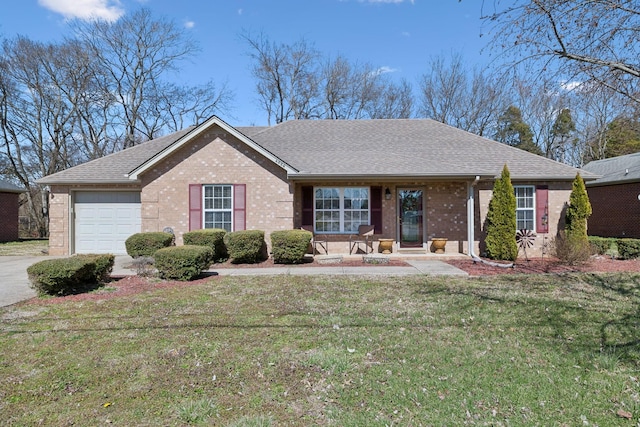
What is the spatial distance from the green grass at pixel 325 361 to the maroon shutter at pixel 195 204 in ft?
18.2

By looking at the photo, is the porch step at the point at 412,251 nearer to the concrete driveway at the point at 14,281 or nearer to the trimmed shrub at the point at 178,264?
the trimmed shrub at the point at 178,264

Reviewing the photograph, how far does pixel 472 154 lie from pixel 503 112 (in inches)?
859

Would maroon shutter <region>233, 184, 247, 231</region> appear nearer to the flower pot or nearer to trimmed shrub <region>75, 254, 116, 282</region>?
trimmed shrub <region>75, 254, 116, 282</region>

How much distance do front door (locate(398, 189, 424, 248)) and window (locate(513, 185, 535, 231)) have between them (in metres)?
3.38

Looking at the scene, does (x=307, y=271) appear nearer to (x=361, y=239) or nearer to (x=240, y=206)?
(x=361, y=239)

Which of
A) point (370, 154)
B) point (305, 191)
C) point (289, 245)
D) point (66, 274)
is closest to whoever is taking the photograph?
point (66, 274)

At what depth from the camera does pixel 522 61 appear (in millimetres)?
6512

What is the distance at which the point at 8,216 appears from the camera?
20.8m

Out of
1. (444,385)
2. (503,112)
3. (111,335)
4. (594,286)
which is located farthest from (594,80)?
(503,112)

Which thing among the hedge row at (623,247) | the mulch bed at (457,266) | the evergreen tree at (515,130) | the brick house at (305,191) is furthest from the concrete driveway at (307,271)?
the evergreen tree at (515,130)

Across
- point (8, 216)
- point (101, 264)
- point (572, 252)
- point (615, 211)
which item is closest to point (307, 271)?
point (101, 264)

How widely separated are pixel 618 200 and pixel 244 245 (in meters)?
19.6

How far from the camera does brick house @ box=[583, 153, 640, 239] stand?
1767 centimetres

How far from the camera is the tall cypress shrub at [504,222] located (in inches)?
438
